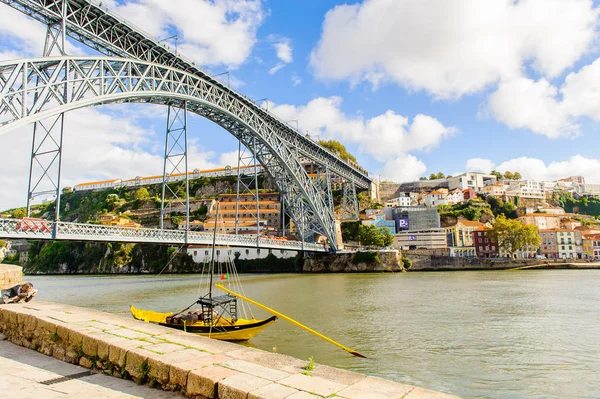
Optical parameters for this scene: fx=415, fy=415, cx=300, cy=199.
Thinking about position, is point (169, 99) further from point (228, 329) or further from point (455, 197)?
point (455, 197)

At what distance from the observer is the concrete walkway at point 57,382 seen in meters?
4.17

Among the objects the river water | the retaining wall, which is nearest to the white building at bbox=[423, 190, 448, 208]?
the river water

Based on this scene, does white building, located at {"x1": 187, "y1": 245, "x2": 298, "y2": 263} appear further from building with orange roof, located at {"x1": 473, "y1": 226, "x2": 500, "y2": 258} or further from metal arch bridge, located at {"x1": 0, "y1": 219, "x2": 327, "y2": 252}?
building with orange roof, located at {"x1": 473, "y1": 226, "x2": 500, "y2": 258}

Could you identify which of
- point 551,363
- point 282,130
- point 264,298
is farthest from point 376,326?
point 282,130

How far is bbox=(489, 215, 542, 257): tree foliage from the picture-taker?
165 ft

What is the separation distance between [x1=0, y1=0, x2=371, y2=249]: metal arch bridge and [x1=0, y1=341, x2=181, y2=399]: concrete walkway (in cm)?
A: 1306

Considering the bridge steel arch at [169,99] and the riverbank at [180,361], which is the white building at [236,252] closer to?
the bridge steel arch at [169,99]

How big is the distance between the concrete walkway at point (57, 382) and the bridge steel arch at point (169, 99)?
42.5ft

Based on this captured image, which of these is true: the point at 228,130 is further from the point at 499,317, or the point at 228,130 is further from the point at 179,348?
the point at 179,348

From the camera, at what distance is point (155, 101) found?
2608 centimetres

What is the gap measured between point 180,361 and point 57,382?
1.40 meters

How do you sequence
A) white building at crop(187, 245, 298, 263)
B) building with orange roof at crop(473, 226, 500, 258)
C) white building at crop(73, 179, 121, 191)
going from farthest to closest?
white building at crop(73, 179, 121, 191) < building with orange roof at crop(473, 226, 500, 258) < white building at crop(187, 245, 298, 263)

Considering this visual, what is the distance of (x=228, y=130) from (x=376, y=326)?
2555cm

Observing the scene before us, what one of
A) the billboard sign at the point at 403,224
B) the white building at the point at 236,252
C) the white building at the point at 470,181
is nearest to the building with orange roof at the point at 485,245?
the billboard sign at the point at 403,224
